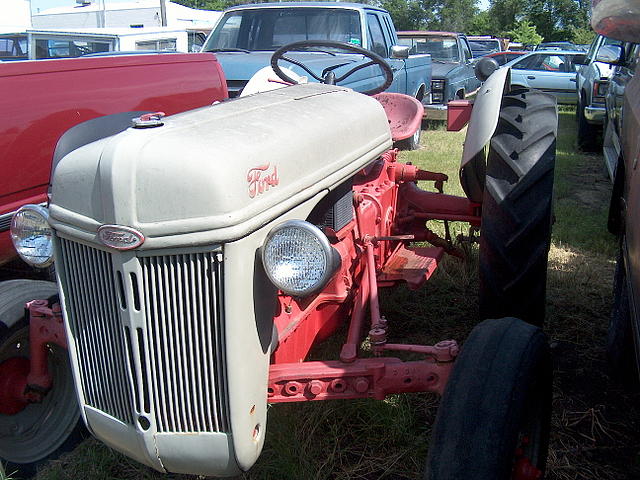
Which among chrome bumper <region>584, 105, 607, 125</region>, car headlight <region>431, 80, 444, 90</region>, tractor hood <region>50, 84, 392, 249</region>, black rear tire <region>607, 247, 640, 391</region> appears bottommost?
black rear tire <region>607, 247, 640, 391</region>

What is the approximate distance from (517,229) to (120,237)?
167cm

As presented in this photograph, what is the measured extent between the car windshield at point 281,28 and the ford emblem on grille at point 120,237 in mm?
5081

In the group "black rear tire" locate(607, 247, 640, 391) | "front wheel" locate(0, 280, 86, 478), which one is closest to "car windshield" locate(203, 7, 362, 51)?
"black rear tire" locate(607, 247, 640, 391)

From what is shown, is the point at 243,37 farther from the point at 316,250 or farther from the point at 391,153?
the point at 316,250

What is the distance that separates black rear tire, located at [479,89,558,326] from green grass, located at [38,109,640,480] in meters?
0.46

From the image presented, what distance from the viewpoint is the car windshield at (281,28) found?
649cm

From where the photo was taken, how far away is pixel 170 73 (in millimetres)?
4211

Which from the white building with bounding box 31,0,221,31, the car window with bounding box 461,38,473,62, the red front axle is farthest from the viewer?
the white building with bounding box 31,0,221,31

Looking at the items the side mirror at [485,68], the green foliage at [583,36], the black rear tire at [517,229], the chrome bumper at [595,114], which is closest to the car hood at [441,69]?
the chrome bumper at [595,114]

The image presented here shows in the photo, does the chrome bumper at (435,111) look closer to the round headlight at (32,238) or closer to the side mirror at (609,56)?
the side mirror at (609,56)

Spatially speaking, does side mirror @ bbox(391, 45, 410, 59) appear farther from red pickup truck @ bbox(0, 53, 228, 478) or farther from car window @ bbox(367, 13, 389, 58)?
car window @ bbox(367, 13, 389, 58)

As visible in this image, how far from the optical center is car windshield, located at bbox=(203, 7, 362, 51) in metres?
6.49

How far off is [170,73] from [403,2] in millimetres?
57294

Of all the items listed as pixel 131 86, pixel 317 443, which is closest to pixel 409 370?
pixel 317 443
